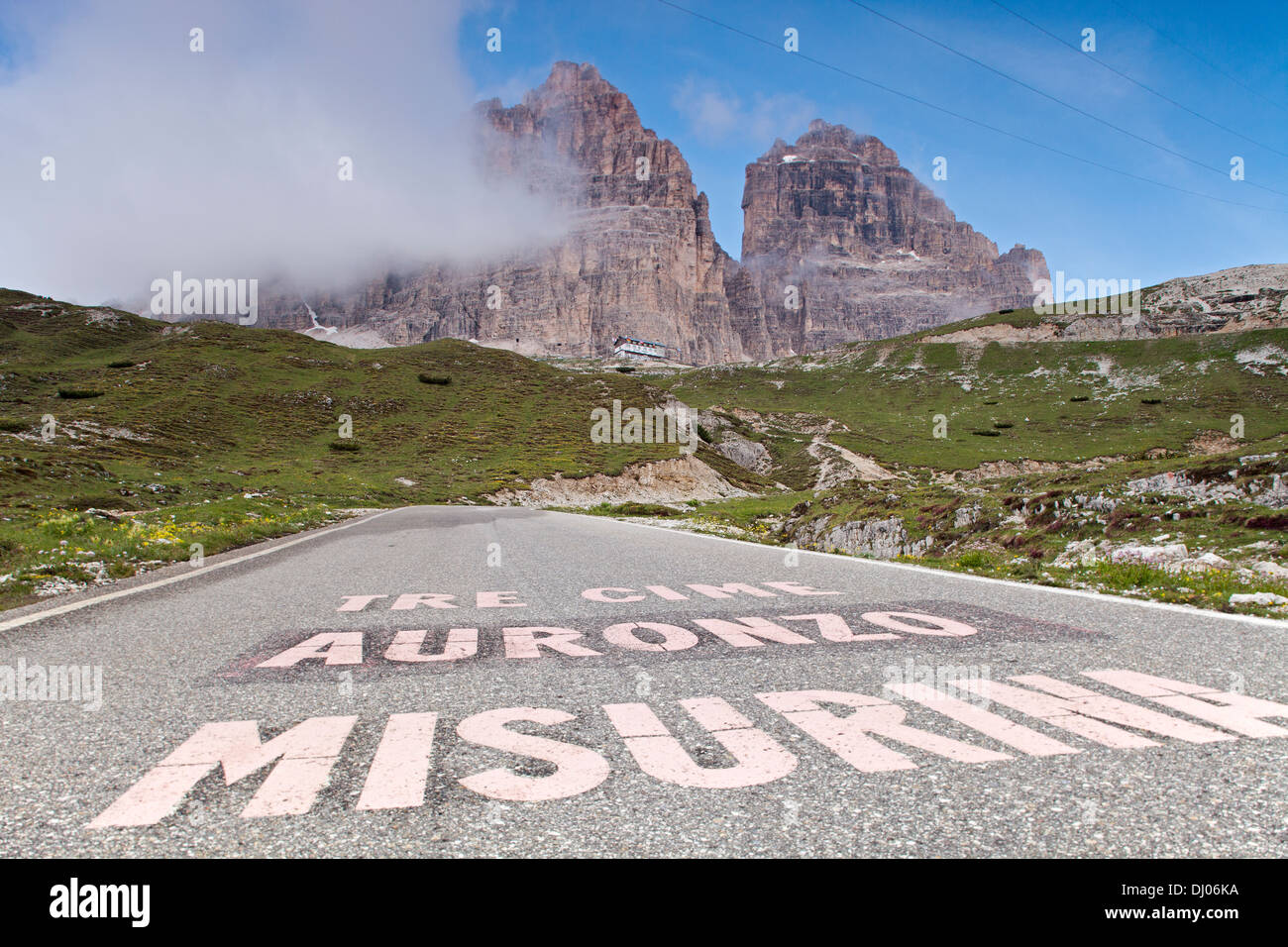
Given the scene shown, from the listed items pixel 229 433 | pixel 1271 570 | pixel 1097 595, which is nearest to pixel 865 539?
pixel 1271 570

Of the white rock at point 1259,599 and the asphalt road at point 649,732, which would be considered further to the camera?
the white rock at point 1259,599

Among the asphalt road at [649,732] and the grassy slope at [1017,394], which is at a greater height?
the grassy slope at [1017,394]

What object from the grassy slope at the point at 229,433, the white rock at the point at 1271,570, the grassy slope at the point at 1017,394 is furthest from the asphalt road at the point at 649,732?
the grassy slope at the point at 1017,394

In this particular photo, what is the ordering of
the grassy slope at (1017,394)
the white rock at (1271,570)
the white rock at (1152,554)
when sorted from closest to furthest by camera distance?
the white rock at (1271,570)
the white rock at (1152,554)
the grassy slope at (1017,394)

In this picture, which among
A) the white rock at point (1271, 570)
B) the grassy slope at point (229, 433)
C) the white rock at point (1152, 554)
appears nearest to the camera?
the white rock at point (1271, 570)

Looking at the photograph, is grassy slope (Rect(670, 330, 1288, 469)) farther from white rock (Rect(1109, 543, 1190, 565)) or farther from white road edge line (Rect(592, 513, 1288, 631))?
white road edge line (Rect(592, 513, 1288, 631))

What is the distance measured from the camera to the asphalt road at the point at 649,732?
2475 millimetres

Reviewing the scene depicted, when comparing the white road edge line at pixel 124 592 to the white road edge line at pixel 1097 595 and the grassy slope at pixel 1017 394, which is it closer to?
the white road edge line at pixel 1097 595

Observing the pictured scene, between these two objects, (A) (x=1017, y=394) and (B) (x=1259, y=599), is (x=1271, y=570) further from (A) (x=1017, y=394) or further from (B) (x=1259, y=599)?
(A) (x=1017, y=394)

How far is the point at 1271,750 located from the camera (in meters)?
3.14

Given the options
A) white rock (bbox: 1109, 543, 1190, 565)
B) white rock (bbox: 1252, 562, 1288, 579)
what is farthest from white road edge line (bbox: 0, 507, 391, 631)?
white rock (bbox: 1252, 562, 1288, 579)

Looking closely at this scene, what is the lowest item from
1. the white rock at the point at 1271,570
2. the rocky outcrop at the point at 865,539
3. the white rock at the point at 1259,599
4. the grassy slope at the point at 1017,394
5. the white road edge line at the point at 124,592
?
the rocky outcrop at the point at 865,539

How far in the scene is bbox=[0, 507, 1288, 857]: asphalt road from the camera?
Result: 247 centimetres

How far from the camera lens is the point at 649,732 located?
11.6 ft
